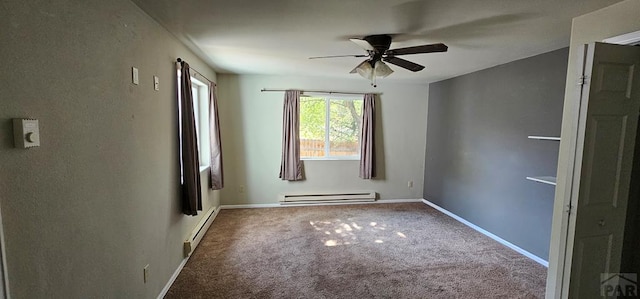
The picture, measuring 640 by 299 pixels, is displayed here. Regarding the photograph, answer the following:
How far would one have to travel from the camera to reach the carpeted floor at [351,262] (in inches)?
95.7

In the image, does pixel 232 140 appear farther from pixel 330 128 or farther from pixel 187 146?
pixel 187 146

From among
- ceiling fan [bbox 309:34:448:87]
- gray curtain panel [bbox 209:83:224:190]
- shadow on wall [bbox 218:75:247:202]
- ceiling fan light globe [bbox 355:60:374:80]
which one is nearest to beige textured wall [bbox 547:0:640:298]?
ceiling fan [bbox 309:34:448:87]

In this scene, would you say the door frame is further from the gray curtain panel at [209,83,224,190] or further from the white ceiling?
the gray curtain panel at [209,83,224,190]

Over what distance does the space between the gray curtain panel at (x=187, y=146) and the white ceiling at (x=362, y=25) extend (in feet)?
1.44

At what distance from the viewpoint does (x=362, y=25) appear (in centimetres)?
217

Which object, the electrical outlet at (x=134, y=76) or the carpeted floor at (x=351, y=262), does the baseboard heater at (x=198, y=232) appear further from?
the electrical outlet at (x=134, y=76)

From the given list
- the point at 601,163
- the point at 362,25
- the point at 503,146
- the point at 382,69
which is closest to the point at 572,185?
the point at 601,163

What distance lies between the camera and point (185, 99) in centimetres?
265

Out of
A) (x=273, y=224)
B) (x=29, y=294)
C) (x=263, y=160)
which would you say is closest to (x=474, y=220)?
(x=273, y=224)

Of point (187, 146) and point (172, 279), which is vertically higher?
point (187, 146)

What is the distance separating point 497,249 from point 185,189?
137 inches

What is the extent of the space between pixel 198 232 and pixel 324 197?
2.23 metres

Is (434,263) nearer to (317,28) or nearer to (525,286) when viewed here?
(525,286)

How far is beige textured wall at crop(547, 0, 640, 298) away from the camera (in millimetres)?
1664
